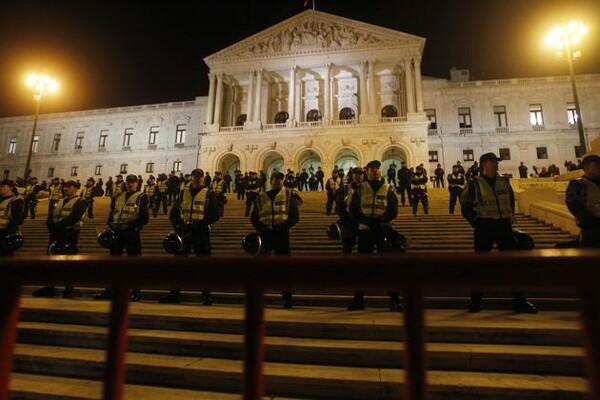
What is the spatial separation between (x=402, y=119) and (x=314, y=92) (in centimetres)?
1101

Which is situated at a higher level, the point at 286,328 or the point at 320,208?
the point at 320,208

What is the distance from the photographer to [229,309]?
16.2 feet

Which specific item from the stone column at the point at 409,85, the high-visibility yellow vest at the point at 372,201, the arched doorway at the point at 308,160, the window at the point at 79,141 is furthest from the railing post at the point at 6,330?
the window at the point at 79,141

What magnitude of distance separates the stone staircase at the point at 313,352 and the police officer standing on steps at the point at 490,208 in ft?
2.87

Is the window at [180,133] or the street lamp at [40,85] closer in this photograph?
the street lamp at [40,85]

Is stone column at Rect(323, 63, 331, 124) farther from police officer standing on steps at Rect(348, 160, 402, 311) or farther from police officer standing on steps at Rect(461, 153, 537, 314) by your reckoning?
police officer standing on steps at Rect(461, 153, 537, 314)

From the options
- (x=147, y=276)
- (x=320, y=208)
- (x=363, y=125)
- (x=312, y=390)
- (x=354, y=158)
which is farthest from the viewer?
(x=354, y=158)

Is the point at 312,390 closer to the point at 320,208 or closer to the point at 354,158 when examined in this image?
the point at 320,208

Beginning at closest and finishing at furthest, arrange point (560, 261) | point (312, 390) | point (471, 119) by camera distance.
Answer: point (560, 261) < point (312, 390) < point (471, 119)

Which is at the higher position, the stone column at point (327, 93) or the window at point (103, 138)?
the stone column at point (327, 93)

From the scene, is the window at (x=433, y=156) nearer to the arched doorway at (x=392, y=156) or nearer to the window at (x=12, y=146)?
the arched doorway at (x=392, y=156)

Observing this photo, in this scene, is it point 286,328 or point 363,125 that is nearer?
point 286,328

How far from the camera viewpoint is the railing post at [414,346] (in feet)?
3.41

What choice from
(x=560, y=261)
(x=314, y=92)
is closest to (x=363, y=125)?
(x=314, y=92)
